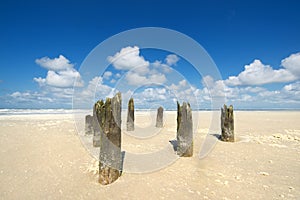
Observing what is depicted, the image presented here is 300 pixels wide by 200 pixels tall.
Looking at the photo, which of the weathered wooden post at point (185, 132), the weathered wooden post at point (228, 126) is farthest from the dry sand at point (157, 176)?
the weathered wooden post at point (228, 126)

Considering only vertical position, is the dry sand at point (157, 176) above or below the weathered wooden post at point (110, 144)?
below

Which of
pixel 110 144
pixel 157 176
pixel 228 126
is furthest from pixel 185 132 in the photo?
pixel 228 126

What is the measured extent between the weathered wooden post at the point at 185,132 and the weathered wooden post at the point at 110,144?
3177 millimetres

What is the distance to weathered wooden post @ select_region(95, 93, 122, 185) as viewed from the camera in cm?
543

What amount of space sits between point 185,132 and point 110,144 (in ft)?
11.9

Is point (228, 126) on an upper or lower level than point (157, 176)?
Answer: upper

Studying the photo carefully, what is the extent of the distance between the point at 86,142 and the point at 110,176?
5.33 meters

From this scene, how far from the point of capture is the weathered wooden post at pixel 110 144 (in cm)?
543

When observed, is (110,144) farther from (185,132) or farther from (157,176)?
(185,132)

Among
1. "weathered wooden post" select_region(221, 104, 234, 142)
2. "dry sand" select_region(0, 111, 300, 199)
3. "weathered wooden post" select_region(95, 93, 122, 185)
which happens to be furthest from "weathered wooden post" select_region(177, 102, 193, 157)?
"weathered wooden post" select_region(221, 104, 234, 142)

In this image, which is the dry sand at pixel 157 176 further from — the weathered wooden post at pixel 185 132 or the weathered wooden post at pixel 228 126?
the weathered wooden post at pixel 228 126

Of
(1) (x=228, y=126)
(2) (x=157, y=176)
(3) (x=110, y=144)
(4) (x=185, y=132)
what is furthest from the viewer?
(1) (x=228, y=126)

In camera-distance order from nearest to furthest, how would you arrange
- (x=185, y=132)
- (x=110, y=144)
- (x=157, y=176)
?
(x=110, y=144)
(x=157, y=176)
(x=185, y=132)

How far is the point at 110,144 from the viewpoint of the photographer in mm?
5566
